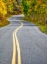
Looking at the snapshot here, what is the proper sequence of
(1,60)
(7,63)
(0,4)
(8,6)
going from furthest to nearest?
(8,6)
(0,4)
(1,60)
(7,63)

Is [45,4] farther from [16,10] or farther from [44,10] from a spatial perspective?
[16,10]

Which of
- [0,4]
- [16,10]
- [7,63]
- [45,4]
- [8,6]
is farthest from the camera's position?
[16,10]

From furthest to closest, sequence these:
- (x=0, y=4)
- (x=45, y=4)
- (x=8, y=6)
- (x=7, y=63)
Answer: (x=8, y=6), (x=0, y=4), (x=45, y=4), (x=7, y=63)

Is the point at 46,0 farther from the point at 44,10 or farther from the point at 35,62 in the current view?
the point at 35,62

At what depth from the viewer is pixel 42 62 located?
7.68m

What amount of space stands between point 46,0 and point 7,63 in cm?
4017

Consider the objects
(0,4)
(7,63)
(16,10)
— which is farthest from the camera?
(16,10)

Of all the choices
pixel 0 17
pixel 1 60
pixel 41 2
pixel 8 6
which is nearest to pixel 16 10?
pixel 8 6

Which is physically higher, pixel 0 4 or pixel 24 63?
pixel 24 63

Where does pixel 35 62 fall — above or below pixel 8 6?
above

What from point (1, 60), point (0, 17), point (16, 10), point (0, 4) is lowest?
point (16, 10)

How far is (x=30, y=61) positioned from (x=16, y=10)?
12087 cm

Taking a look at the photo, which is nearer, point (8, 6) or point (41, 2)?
point (41, 2)

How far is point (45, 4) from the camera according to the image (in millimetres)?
46438
